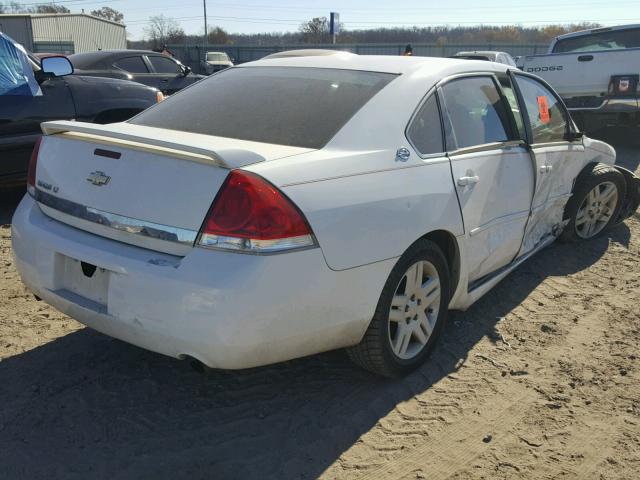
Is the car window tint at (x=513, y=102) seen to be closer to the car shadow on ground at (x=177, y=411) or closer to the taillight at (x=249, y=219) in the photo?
the car shadow on ground at (x=177, y=411)

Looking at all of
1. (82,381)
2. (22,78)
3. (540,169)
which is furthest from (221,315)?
(22,78)

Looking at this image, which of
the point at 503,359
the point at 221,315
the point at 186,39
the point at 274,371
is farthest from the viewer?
the point at 186,39

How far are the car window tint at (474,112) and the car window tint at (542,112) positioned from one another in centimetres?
36

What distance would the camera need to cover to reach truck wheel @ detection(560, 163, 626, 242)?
483 cm

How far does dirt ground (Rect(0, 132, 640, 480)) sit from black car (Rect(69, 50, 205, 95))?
6.63 metres

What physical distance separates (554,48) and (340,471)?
34.4 ft

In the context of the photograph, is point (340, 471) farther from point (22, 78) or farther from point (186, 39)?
point (186, 39)

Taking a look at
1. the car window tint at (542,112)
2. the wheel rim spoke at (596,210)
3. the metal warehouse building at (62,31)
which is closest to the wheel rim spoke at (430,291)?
the car window tint at (542,112)

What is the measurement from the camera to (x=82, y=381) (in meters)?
2.97

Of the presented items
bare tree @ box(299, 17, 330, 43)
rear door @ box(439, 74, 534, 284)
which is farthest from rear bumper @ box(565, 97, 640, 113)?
bare tree @ box(299, 17, 330, 43)

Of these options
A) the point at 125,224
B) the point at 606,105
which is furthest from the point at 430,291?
the point at 606,105

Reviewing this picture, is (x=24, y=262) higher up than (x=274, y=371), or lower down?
higher up

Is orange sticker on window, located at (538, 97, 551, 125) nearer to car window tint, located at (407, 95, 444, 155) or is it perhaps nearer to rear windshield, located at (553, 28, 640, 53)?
car window tint, located at (407, 95, 444, 155)

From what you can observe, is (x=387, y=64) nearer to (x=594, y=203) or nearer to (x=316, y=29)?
(x=594, y=203)
